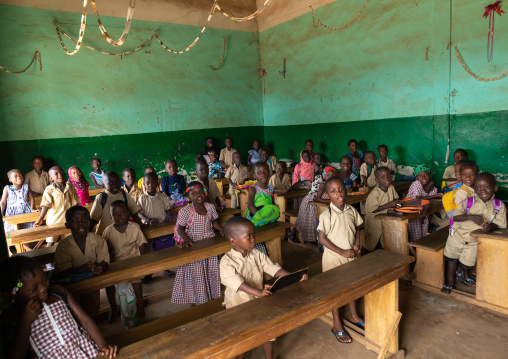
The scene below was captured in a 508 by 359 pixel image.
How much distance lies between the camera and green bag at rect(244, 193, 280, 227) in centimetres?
360

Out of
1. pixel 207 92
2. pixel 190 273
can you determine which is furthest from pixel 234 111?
pixel 190 273

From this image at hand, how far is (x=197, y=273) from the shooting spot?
319cm

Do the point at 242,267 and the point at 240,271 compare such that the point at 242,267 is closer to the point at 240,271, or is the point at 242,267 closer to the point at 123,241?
the point at 240,271

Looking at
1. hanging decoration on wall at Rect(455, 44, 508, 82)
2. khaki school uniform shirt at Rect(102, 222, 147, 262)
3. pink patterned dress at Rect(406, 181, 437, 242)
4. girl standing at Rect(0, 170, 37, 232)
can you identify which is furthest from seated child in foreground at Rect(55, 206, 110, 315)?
hanging decoration on wall at Rect(455, 44, 508, 82)

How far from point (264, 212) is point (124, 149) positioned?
18.1 ft

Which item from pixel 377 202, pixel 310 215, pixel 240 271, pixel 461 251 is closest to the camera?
pixel 240 271

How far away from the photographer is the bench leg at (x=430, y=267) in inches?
135

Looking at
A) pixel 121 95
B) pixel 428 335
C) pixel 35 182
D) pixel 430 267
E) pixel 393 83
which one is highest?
pixel 121 95

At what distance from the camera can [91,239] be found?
2734 millimetres

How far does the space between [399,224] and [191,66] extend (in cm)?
681

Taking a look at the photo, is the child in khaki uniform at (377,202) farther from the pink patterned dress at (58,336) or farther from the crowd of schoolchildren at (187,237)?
the pink patterned dress at (58,336)

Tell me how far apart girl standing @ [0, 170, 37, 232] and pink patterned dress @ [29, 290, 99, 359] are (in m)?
3.98

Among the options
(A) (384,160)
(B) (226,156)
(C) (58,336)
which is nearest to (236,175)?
(B) (226,156)

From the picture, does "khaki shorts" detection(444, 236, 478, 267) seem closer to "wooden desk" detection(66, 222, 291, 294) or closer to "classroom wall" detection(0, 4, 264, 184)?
"wooden desk" detection(66, 222, 291, 294)
